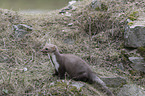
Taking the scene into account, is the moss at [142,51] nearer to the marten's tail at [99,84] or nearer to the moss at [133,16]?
the moss at [133,16]

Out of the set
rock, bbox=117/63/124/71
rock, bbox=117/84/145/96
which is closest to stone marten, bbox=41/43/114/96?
rock, bbox=117/84/145/96

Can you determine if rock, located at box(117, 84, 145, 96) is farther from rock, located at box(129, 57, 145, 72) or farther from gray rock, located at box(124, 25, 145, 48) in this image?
gray rock, located at box(124, 25, 145, 48)

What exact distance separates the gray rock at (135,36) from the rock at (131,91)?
107 centimetres

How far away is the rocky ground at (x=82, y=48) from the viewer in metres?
3.53

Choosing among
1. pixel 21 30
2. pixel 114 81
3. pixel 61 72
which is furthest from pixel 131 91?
pixel 21 30

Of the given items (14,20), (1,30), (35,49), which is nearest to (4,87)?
(35,49)

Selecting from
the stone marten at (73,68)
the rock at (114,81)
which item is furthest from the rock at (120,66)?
the stone marten at (73,68)

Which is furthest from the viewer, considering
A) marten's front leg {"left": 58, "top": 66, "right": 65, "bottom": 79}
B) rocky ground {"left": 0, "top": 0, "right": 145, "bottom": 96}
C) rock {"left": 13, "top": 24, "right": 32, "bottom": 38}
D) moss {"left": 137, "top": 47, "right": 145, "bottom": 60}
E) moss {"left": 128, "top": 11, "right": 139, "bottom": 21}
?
rock {"left": 13, "top": 24, "right": 32, "bottom": 38}

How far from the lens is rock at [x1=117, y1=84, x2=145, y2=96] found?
3.88 metres

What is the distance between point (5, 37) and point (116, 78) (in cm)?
340

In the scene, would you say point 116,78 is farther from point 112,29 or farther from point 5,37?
point 5,37

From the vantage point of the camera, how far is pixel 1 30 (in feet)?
17.3

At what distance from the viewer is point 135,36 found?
14.3 feet

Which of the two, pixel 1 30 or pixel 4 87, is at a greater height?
pixel 1 30
